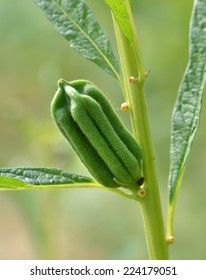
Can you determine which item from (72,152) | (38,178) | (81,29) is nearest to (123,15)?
(81,29)

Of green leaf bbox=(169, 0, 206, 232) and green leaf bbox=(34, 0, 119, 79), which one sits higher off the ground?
green leaf bbox=(34, 0, 119, 79)

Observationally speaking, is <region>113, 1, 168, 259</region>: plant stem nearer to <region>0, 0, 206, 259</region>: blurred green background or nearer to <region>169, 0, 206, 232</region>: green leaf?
<region>169, 0, 206, 232</region>: green leaf

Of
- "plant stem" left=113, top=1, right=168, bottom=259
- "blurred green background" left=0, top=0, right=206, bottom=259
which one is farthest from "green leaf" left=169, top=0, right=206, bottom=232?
"blurred green background" left=0, top=0, right=206, bottom=259

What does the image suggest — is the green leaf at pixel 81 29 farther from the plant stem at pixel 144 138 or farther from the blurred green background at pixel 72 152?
the blurred green background at pixel 72 152

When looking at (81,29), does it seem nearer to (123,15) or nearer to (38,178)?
(123,15)

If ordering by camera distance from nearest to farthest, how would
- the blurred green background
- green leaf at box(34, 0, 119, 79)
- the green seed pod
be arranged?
the green seed pod
green leaf at box(34, 0, 119, 79)
the blurred green background
